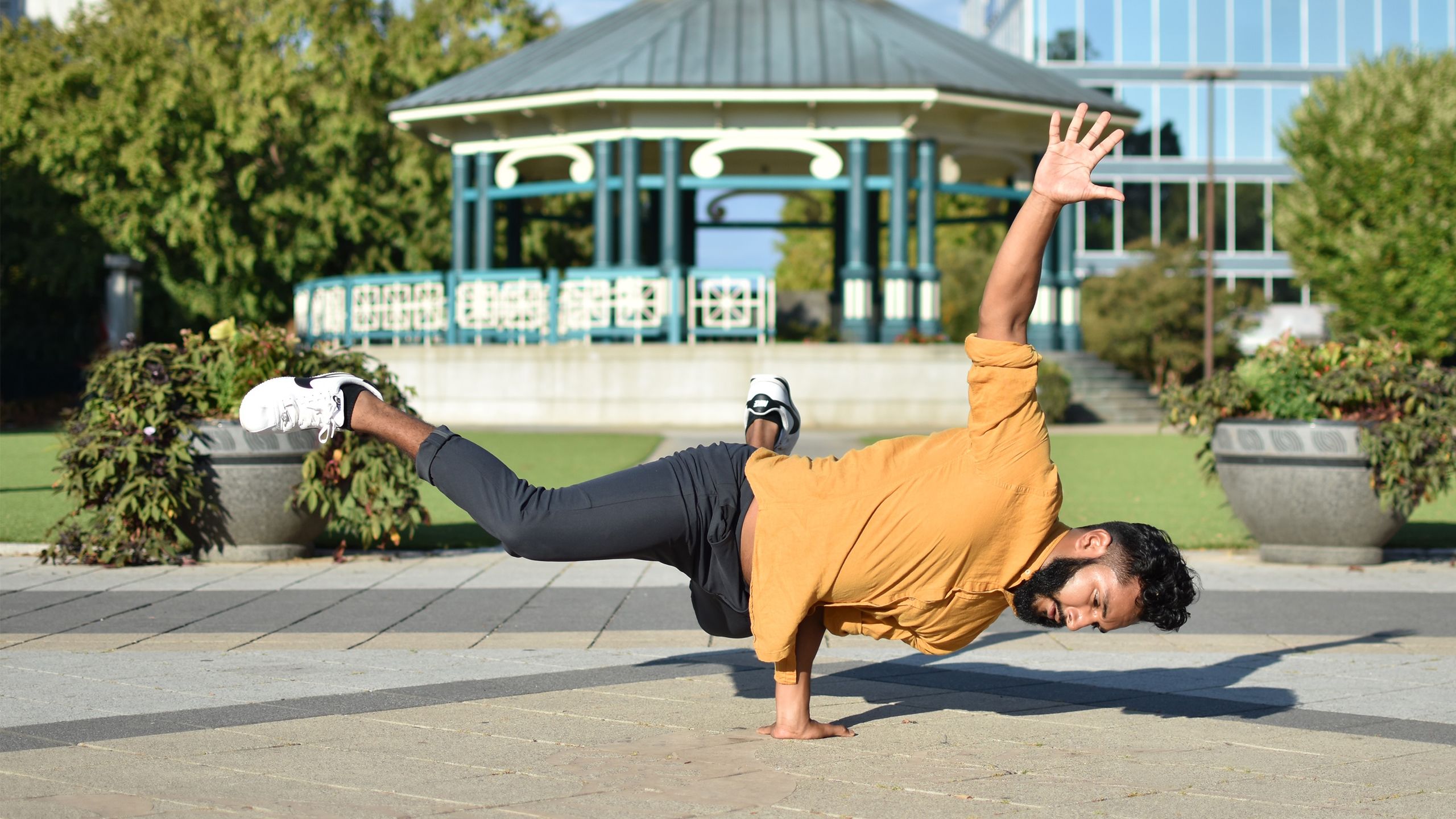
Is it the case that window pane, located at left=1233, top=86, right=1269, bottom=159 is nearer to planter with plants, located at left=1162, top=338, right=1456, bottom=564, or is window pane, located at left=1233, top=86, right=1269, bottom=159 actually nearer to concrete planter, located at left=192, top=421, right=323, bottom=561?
planter with plants, located at left=1162, top=338, right=1456, bottom=564

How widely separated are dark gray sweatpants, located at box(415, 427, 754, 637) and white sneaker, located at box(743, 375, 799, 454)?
25.3 inches

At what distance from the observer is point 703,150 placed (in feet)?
75.5

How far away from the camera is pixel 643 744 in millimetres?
4227

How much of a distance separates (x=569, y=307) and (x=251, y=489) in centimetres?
1464

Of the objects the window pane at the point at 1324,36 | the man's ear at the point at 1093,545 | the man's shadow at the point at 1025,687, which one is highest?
the window pane at the point at 1324,36

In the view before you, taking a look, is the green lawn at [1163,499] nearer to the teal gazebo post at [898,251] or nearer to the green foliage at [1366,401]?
the green foliage at [1366,401]

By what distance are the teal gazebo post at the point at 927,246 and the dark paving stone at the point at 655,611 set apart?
16.3 meters

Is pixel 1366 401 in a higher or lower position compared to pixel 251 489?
higher

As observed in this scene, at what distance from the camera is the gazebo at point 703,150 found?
2241 cm

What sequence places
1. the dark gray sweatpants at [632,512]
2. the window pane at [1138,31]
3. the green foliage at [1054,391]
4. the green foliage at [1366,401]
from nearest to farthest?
the dark gray sweatpants at [632,512], the green foliage at [1366,401], the green foliage at [1054,391], the window pane at [1138,31]

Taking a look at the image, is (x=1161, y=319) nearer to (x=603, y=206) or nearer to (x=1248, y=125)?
(x=603, y=206)

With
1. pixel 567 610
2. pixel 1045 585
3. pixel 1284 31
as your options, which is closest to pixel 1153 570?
pixel 1045 585

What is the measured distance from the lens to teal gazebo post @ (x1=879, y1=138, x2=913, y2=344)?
75.6ft

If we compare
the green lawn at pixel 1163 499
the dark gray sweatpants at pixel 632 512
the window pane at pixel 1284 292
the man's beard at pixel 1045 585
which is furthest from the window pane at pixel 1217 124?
the dark gray sweatpants at pixel 632 512
